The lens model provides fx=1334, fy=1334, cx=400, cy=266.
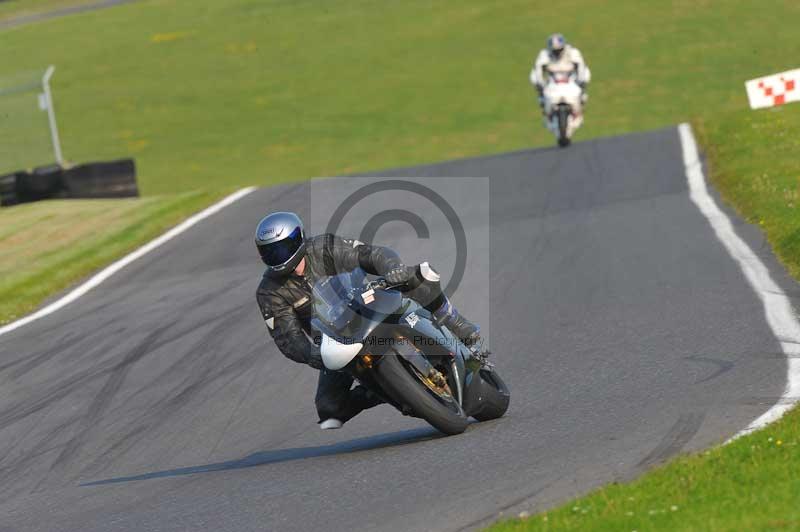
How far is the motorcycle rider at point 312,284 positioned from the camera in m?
7.35

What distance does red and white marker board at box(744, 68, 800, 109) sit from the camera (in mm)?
19266

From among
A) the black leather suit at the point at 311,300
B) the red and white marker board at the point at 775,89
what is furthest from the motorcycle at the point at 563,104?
the black leather suit at the point at 311,300

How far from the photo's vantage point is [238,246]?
16.7 meters

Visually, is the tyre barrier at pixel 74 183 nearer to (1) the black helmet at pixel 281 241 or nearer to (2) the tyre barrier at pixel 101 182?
(2) the tyre barrier at pixel 101 182

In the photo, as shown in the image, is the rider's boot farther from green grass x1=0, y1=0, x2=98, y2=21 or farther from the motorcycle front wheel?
green grass x1=0, y1=0, x2=98, y2=21

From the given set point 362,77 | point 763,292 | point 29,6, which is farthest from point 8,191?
point 29,6

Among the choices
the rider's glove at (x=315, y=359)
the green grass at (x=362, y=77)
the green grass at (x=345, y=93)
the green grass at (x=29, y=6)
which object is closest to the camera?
the rider's glove at (x=315, y=359)

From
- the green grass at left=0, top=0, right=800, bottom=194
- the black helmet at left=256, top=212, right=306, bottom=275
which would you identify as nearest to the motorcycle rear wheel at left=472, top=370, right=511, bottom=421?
the black helmet at left=256, top=212, right=306, bottom=275

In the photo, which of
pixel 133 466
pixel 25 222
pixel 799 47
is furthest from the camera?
pixel 799 47

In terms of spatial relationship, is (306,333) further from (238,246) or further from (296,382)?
(238,246)

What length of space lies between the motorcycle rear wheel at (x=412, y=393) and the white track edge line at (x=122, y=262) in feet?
24.9

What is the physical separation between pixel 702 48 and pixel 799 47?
93.2 inches

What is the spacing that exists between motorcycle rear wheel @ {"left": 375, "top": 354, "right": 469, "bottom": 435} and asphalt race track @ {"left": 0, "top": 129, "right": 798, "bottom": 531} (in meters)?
0.15

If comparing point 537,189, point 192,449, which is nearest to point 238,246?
point 537,189
